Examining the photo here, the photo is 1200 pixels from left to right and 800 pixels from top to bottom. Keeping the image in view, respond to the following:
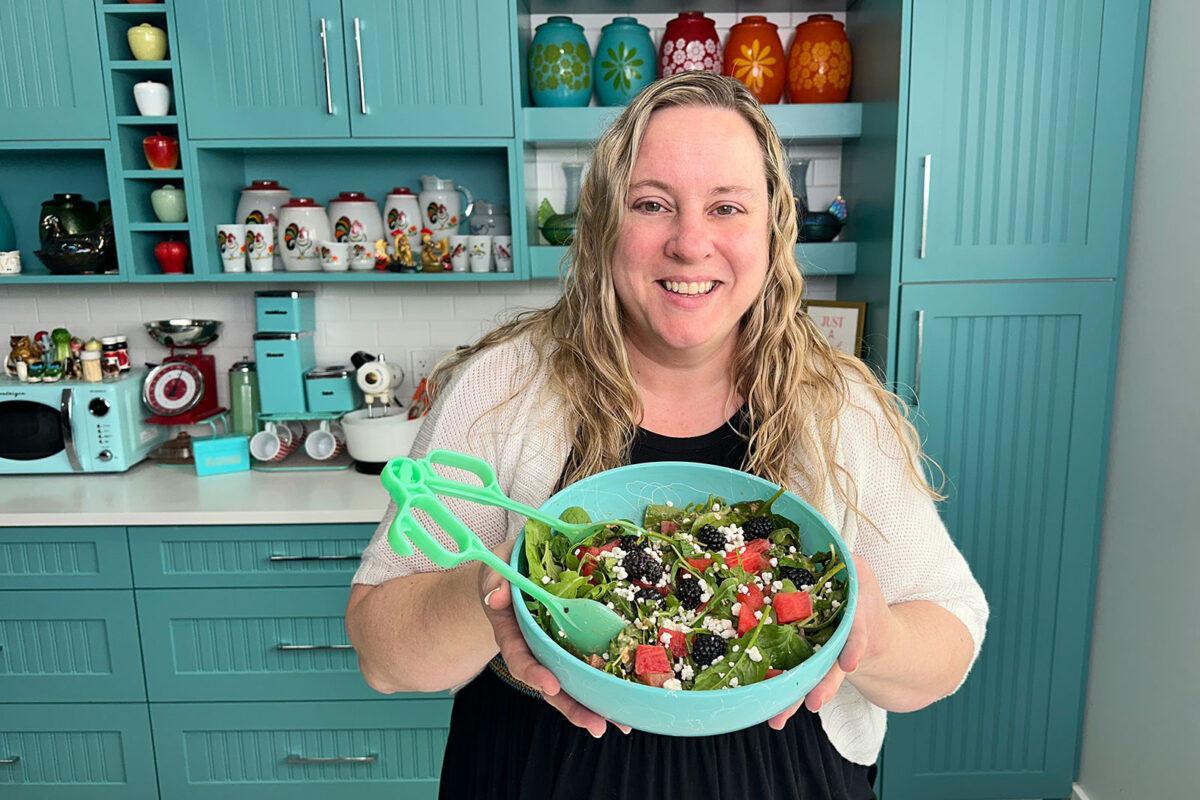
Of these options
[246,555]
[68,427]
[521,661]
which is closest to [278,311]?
[68,427]

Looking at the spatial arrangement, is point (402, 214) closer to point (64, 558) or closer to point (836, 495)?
point (64, 558)

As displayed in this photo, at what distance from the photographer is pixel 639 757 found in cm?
105

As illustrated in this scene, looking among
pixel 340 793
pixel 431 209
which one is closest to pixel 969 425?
pixel 431 209

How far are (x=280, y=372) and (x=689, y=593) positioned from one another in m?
2.09

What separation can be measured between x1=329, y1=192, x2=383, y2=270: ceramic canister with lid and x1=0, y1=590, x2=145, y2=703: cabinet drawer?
1.13m

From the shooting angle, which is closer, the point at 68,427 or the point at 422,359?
the point at 68,427

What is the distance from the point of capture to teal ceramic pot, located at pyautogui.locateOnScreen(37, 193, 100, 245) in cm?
253

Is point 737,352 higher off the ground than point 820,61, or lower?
lower

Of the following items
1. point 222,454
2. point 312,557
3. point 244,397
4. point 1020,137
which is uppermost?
point 1020,137

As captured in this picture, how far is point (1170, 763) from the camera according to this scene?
2027mm

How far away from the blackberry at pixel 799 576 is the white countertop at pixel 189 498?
1528 mm

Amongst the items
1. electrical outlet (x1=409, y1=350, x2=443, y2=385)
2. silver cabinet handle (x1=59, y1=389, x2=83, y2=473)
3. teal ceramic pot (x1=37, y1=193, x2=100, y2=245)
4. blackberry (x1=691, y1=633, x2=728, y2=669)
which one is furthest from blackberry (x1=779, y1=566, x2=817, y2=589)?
teal ceramic pot (x1=37, y1=193, x2=100, y2=245)

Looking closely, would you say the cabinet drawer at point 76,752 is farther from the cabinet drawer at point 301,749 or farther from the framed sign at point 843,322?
the framed sign at point 843,322

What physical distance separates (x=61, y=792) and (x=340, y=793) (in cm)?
→ 78
